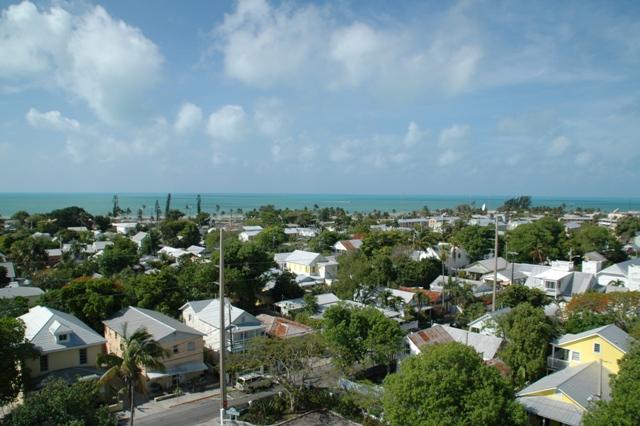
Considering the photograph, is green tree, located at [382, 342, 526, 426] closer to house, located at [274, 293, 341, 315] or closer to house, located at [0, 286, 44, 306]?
house, located at [274, 293, 341, 315]

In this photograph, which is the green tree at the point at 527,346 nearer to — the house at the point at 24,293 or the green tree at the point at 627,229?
the house at the point at 24,293

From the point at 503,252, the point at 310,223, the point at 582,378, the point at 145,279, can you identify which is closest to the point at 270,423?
the point at 582,378

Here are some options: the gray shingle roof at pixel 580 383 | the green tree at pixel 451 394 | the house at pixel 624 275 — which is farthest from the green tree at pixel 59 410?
the house at pixel 624 275

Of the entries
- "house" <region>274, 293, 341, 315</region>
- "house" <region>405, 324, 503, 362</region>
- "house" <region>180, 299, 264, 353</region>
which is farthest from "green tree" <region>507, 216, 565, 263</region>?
"house" <region>180, 299, 264, 353</region>

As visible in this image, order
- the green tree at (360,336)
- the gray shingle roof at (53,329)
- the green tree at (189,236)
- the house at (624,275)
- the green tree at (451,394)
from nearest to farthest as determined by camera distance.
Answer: the green tree at (451,394) < the gray shingle roof at (53,329) < the green tree at (360,336) < the house at (624,275) < the green tree at (189,236)

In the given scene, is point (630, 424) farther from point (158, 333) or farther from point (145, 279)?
point (145, 279)

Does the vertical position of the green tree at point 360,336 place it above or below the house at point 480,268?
above
